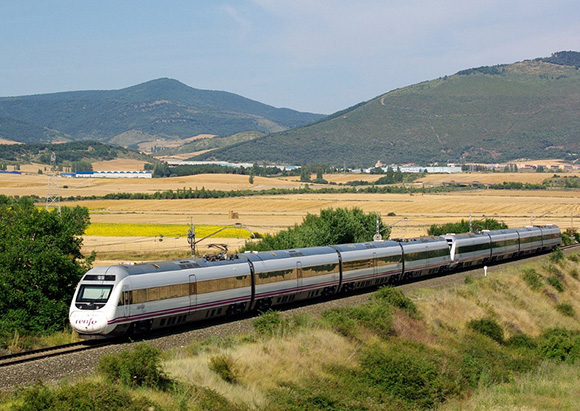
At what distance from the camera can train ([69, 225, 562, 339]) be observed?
28031 millimetres

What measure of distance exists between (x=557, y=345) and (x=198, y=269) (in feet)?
68.9

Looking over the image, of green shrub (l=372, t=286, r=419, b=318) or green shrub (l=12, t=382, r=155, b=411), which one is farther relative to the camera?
green shrub (l=372, t=286, r=419, b=318)

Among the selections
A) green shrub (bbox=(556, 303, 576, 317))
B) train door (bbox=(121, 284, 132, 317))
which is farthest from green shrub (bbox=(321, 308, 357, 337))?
green shrub (bbox=(556, 303, 576, 317))

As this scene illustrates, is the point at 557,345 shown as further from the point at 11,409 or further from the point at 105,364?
the point at 11,409

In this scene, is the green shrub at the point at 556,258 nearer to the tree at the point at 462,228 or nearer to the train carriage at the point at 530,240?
the train carriage at the point at 530,240

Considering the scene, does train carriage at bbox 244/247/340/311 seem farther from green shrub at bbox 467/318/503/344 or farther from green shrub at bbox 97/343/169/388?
green shrub at bbox 97/343/169/388

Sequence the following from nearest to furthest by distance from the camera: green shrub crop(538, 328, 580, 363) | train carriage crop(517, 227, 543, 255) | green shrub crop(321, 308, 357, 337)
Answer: green shrub crop(321, 308, 357, 337), green shrub crop(538, 328, 580, 363), train carriage crop(517, 227, 543, 255)

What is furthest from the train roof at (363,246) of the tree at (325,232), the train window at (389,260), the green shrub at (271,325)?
the tree at (325,232)

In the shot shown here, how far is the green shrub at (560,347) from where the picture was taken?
3891 centimetres

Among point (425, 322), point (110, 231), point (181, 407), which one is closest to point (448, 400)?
point (425, 322)

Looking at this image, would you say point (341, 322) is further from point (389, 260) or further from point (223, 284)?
point (389, 260)

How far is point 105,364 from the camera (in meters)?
21.9

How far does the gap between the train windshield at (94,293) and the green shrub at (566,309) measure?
39.2m

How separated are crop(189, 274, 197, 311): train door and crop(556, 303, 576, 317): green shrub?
34659mm
